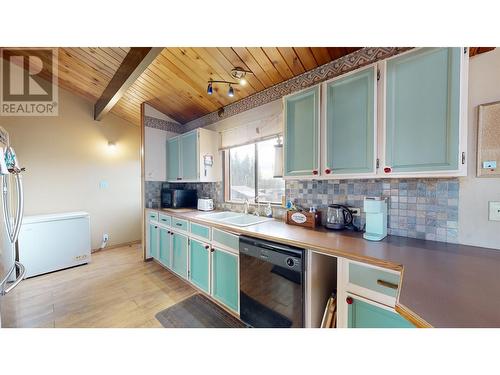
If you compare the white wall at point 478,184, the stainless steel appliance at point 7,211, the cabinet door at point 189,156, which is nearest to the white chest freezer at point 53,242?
the stainless steel appliance at point 7,211

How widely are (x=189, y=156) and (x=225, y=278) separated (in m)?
1.84

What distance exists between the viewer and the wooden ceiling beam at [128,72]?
1899mm

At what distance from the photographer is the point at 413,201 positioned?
4.41 ft

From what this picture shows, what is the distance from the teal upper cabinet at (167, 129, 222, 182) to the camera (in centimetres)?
274

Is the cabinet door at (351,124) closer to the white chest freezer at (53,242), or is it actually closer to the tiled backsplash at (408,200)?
the tiled backsplash at (408,200)

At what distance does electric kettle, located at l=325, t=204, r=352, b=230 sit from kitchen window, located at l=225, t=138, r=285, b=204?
644 mm

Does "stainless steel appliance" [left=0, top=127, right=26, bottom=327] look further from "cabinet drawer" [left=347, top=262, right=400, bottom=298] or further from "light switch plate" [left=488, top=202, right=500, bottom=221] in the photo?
"light switch plate" [left=488, top=202, right=500, bottom=221]

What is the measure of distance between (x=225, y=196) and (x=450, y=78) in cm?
243

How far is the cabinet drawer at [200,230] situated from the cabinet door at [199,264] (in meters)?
0.08

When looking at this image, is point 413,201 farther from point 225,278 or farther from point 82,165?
point 82,165
